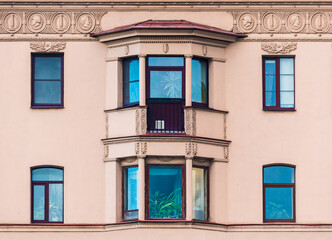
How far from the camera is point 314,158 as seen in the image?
214ft

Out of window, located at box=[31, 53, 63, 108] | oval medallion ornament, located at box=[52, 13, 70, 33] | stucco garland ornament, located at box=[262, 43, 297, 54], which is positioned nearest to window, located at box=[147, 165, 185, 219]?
window, located at box=[31, 53, 63, 108]

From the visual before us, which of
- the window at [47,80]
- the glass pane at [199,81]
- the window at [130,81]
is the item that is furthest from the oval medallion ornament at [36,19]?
the glass pane at [199,81]

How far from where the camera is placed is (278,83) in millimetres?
65812

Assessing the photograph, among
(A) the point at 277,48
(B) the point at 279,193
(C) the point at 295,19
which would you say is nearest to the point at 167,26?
(A) the point at 277,48

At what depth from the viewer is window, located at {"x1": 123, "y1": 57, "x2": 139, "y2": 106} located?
65.1 meters

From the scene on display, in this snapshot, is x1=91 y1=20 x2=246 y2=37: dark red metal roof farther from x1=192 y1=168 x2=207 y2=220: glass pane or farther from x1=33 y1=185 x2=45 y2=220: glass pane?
x1=33 y1=185 x2=45 y2=220: glass pane

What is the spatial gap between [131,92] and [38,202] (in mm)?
4970

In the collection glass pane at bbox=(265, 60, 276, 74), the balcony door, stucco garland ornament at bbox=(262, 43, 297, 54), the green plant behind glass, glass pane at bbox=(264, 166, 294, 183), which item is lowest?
the green plant behind glass

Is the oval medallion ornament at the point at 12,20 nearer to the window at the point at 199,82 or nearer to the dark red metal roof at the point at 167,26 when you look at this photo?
the dark red metal roof at the point at 167,26

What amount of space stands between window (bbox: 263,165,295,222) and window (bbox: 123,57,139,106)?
5163mm

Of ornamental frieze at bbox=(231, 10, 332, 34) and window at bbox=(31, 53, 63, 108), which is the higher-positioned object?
ornamental frieze at bbox=(231, 10, 332, 34)

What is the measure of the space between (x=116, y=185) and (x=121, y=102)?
9.53 feet

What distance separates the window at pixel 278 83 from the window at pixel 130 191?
5.19 m

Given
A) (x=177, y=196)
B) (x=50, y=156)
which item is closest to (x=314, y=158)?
(x=177, y=196)
